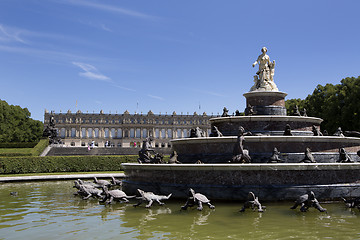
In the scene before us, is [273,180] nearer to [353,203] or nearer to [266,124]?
[353,203]

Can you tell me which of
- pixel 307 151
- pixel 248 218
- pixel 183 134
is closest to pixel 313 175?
pixel 307 151

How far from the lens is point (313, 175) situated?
1067 centimetres

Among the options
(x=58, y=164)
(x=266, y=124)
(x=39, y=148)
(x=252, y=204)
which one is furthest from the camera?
(x=39, y=148)

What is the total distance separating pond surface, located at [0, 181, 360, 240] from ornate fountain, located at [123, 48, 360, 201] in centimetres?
53

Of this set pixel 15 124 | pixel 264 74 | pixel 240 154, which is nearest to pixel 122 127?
pixel 15 124

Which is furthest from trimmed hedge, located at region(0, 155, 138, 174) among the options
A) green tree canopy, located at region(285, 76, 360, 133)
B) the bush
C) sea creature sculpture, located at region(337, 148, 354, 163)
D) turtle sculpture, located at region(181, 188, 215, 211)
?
green tree canopy, located at region(285, 76, 360, 133)

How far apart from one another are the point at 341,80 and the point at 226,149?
33.8m

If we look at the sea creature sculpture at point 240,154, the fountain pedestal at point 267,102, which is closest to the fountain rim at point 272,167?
the sea creature sculpture at point 240,154

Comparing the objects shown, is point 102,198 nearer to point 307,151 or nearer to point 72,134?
point 307,151

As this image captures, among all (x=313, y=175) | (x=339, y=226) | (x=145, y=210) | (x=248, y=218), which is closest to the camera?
(x=339, y=226)

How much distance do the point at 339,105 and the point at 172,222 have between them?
3594cm

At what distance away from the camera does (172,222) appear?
8367mm

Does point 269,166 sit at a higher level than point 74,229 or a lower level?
higher

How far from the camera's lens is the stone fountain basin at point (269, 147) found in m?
12.6
